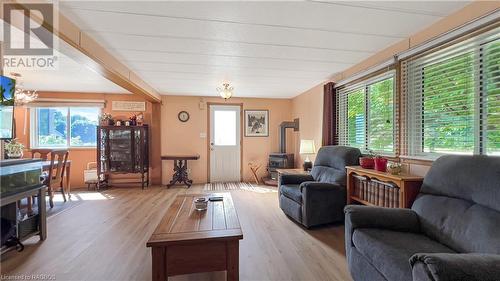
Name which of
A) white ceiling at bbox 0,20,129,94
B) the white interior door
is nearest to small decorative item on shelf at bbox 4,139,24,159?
white ceiling at bbox 0,20,129,94

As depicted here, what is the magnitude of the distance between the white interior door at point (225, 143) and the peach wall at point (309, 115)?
149 cm

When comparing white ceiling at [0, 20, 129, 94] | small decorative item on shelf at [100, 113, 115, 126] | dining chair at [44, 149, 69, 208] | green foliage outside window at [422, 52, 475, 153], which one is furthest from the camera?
small decorative item on shelf at [100, 113, 115, 126]

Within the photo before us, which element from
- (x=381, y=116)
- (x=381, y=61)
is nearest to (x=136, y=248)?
(x=381, y=116)

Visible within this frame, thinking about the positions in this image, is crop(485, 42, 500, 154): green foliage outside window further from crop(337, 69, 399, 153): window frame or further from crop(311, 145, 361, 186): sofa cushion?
crop(311, 145, 361, 186): sofa cushion

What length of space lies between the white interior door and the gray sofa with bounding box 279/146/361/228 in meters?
2.58

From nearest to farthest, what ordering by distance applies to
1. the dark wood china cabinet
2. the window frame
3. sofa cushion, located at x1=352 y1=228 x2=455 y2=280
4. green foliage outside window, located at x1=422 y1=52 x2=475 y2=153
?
sofa cushion, located at x1=352 y1=228 x2=455 y2=280 < green foliage outside window, located at x1=422 y1=52 x2=475 y2=153 < the window frame < the dark wood china cabinet

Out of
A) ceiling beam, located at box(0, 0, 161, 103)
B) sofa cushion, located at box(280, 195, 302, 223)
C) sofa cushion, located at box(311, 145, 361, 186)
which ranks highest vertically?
ceiling beam, located at box(0, 0, 161, 103)

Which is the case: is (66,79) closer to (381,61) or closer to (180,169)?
(180,169)

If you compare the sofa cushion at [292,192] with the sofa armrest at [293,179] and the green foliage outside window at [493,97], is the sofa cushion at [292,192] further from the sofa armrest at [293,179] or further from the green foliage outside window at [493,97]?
the green foliage outside window at [493,97]

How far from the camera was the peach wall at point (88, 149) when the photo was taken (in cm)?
514

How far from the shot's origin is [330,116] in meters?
3.93

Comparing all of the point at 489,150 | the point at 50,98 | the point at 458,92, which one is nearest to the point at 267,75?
the point at 458,92

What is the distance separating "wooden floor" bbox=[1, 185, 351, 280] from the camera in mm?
1931

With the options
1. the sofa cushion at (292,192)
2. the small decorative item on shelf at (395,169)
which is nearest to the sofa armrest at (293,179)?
the sofa cushion at (292,192)
